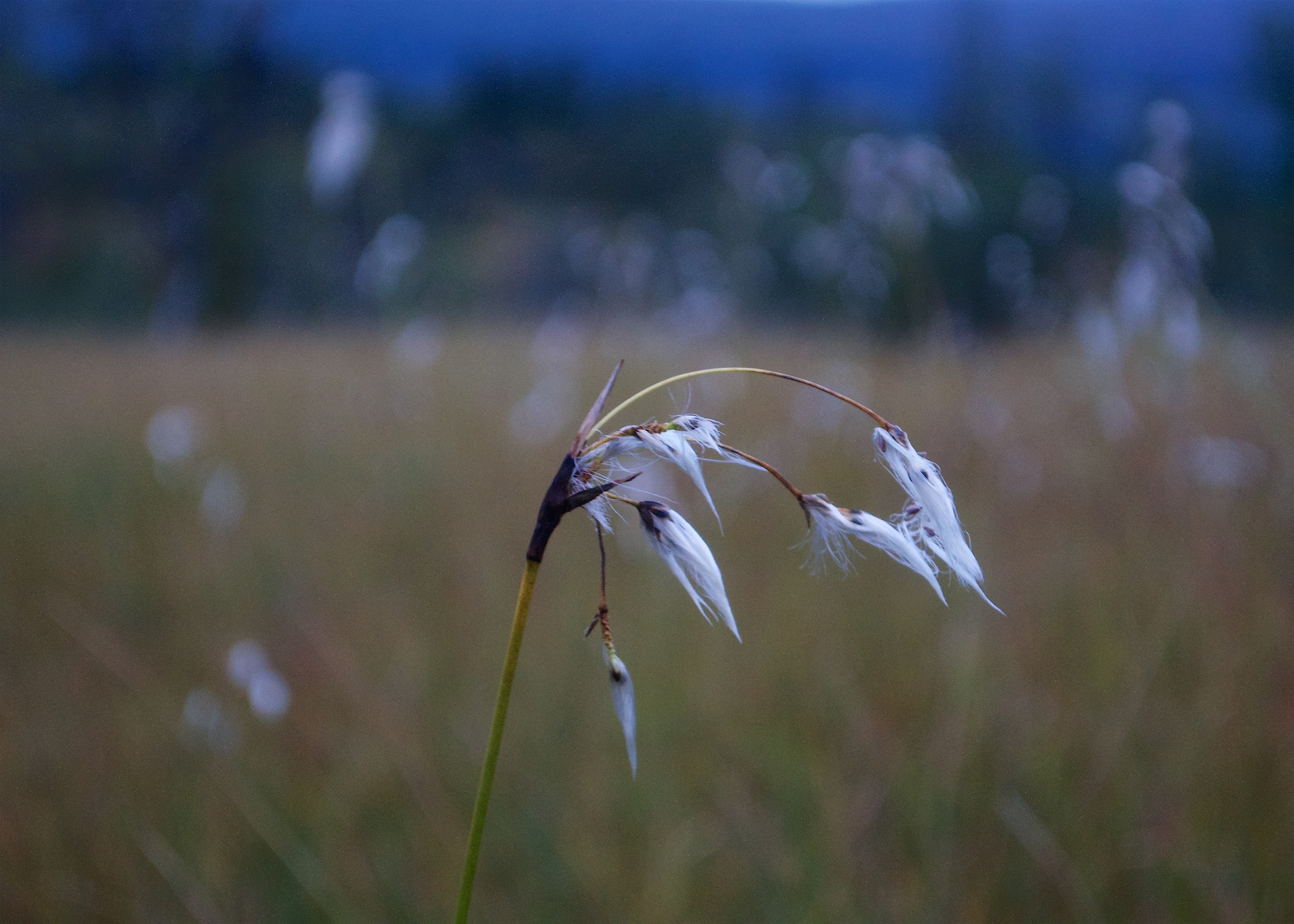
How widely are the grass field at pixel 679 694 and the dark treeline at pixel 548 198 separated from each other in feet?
2.20

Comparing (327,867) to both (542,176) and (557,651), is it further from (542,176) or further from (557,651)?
(542,176)

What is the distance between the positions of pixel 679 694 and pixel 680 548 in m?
1.35

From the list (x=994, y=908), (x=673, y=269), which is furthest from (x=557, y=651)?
(x=673, y=269)

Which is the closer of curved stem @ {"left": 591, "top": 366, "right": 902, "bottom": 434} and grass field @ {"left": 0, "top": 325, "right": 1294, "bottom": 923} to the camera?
curved stem @ {"left": 591, "top": 366, "right": 902, "bottom": 434}

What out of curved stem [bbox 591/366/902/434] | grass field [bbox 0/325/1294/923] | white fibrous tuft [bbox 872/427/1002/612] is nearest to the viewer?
curved stem [bbox 591/366/902/434]

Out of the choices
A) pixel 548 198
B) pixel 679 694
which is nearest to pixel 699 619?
pixel 679 694

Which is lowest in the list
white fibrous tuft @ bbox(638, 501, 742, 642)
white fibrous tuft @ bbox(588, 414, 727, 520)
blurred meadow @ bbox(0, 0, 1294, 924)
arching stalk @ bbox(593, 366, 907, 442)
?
blurred meadow @ bbox(0, 0, 1294, 924)

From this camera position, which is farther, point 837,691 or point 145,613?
point 145,613

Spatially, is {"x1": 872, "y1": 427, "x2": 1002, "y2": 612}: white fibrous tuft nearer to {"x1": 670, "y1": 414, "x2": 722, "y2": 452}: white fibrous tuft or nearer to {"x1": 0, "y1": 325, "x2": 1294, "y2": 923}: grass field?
{"x1": 670, "y1": 414, "x2": 722, "y2": 452}: white fibrous tuft

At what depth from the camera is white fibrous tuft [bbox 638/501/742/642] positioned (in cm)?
38

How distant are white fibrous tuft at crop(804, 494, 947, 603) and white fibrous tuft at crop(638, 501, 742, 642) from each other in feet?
0.17

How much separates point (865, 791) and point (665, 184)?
→ 47.0 ft

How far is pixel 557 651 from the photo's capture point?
190 centimetres

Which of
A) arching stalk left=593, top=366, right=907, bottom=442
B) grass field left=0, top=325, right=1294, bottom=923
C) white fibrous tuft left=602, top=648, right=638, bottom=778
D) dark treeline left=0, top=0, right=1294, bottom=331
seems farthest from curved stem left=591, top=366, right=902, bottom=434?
dark treeline left=0, top=0, right=1294, bottom=331
